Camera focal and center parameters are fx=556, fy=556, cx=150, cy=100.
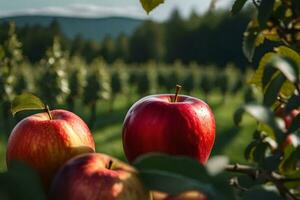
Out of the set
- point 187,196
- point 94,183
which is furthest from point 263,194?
point 94,183

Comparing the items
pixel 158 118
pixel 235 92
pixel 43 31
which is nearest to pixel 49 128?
pixel 158 118

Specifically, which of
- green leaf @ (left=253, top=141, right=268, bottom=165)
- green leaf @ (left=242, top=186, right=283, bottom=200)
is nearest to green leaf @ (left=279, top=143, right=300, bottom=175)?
green leaf @ (left=242, top=186, right=283, bottom=200)

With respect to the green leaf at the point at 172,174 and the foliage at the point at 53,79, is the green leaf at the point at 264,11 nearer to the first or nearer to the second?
the green leaf at the point at 172,174

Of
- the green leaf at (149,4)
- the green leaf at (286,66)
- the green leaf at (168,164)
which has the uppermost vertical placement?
the green leaf at (149,4)

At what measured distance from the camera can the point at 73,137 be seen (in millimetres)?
1155

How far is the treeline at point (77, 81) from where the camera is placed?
25.5 meters

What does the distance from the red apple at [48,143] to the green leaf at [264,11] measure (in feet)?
1.43

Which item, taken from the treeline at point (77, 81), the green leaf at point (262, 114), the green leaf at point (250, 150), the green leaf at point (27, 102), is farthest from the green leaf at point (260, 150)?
the treeline at point (77, 81)

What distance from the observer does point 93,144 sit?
1.21m

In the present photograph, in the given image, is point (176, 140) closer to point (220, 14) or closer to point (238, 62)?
point (238, 62)

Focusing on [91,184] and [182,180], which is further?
[91,184]

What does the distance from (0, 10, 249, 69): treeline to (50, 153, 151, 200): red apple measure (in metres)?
62.8

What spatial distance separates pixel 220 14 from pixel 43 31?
23261mm

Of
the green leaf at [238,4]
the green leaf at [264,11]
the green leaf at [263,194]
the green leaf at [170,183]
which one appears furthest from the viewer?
the green leaf at [238,4]
